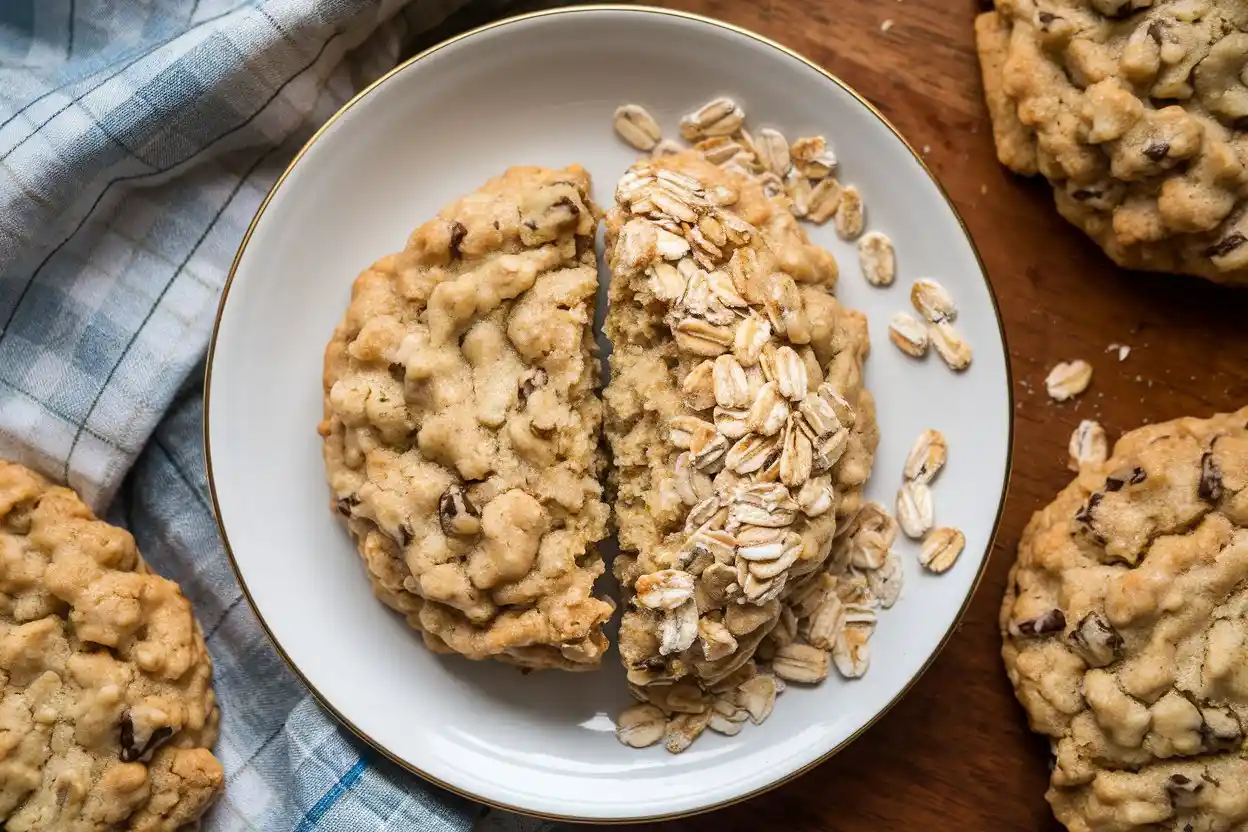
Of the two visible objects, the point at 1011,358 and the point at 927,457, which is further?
the point at 1011,358

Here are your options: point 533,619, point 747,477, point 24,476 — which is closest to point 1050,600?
point 747,477

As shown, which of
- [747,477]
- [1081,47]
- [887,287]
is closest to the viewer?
[747,477]

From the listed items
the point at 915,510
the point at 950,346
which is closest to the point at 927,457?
the point at 915,510

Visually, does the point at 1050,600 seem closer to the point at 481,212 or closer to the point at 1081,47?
the point at 1081,47

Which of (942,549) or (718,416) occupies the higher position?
(718,416)

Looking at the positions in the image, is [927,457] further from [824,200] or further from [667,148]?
[667,148]

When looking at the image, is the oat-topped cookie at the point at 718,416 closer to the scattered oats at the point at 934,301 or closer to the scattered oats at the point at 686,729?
the scattered oats at the point at 686,729

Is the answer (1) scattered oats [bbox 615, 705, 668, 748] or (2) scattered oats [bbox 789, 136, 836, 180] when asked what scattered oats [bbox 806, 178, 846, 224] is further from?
(1) scattered oats [bbox 615, 705, 668, 748]
